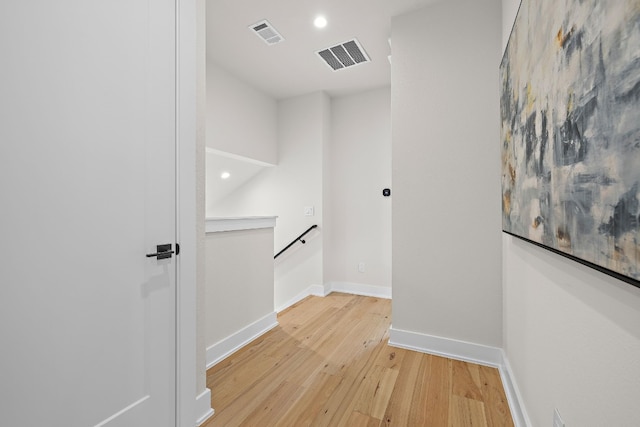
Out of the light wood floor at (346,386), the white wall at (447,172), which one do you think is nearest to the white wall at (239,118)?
the white wall at (447,172)

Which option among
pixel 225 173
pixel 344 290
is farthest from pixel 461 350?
→ pixel 225 173

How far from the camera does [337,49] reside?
8.93 feet

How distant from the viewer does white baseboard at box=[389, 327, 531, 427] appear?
1587 mm

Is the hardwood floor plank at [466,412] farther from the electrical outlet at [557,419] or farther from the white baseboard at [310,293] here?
the white baseboard at [310,293]

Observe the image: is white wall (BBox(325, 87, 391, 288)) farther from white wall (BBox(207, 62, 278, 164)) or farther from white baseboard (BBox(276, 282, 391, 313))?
white wall (BBox(207, 62, 278, 164))

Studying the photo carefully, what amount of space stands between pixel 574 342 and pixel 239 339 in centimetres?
199

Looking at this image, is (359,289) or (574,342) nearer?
(574,342)

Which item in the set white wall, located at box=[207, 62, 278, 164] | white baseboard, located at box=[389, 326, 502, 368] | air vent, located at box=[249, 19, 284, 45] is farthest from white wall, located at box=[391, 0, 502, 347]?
white wall, located at box=[207, 62, 278, 164]

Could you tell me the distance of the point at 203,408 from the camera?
145 cm

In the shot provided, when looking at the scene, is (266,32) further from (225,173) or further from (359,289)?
(359,289)

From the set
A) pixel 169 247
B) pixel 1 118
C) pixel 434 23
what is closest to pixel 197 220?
pixel 169 247

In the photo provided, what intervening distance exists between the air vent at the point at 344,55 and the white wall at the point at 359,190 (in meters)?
0.73

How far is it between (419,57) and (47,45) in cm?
216

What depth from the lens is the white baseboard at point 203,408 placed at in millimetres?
1418
